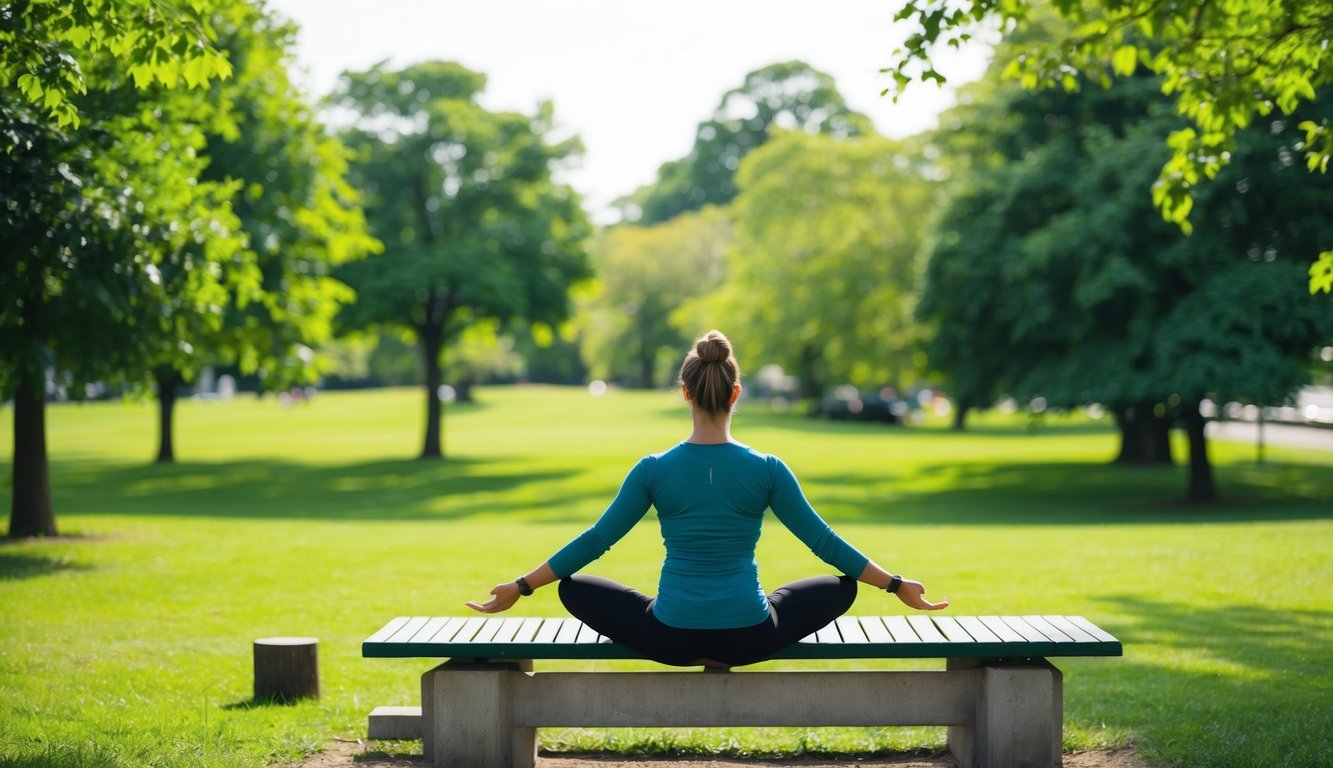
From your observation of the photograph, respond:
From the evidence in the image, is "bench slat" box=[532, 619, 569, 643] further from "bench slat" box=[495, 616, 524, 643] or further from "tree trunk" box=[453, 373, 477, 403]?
"tree trunk" box=[453, 373, 477, 403]

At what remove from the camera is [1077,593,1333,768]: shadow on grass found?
6527mm

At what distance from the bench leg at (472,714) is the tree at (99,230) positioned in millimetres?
5337

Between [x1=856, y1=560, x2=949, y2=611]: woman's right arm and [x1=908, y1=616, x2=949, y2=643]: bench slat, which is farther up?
[x1=856, y1=560, x2=949, y2=611]: woman's right arm

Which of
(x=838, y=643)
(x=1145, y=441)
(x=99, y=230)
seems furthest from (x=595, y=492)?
(x=838, y=643)

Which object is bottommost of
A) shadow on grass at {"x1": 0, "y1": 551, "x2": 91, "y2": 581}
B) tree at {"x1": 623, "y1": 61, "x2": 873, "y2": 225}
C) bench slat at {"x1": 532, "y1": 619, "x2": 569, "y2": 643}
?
shadow on grass at {"x1": 0, "y1": 551, "x2": 91, "y2": 581}

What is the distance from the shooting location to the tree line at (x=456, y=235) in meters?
11.9

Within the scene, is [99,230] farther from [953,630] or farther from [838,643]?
[953,630]

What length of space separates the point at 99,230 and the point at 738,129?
289 ft

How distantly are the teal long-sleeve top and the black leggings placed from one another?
69 mm

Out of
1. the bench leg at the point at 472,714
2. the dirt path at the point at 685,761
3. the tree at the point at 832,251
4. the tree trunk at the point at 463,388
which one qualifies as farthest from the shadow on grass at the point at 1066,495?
the tree trunk at the point at 463,388

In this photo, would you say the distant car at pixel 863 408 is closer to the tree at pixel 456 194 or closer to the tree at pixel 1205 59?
the tree at pixel 456 194

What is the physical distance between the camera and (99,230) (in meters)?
12.0

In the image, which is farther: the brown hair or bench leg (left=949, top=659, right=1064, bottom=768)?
bench leg (left=949, top=659, right=1064, bottom=768)

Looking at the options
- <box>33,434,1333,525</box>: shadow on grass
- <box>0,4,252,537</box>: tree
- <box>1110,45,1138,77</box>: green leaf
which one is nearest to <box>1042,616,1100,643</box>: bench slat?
<box>1110,45,1138,77</box>: green leaf
